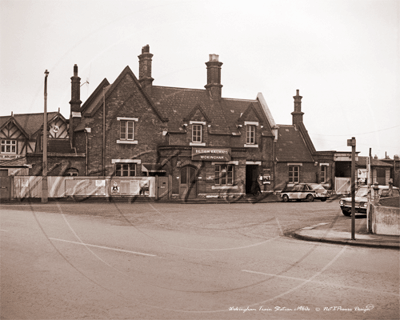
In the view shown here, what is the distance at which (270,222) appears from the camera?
69.3ft

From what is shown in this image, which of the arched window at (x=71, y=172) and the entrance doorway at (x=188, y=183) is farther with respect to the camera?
the entrance doorway at (x=188, y=183)

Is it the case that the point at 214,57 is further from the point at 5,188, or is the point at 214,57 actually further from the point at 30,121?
the point at 30,121

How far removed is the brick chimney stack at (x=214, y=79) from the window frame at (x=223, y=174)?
24.7ft

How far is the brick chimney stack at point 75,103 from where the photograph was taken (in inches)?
1612

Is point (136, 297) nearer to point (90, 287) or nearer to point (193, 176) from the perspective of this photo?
point (90, 287)

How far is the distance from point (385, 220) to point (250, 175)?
97.4ft

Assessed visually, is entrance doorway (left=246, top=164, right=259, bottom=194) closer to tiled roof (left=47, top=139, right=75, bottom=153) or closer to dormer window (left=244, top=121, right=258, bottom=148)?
dormer window (left=244, top=121, right=258, bottom=148)

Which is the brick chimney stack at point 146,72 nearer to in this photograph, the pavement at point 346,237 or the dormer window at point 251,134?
the dormer window at point 251,134

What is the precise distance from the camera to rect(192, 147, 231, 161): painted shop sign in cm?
3938

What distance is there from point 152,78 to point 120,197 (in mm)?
12355

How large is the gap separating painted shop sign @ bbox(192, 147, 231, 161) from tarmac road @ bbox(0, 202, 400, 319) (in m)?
23.4

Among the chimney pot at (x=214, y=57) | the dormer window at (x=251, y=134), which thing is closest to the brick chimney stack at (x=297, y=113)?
the dormer window at (x=251, y=134)

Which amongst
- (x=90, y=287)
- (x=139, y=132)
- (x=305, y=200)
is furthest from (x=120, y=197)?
(x=90, y=287)

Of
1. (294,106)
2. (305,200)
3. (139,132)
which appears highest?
(294,106)
